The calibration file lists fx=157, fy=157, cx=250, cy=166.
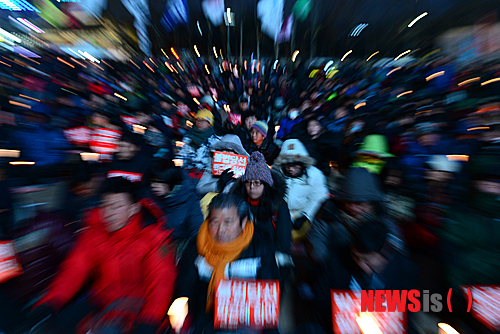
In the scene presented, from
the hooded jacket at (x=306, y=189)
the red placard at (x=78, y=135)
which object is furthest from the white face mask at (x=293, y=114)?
the red placard at (x=78, y=135)

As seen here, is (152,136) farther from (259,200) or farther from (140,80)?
(140,80)


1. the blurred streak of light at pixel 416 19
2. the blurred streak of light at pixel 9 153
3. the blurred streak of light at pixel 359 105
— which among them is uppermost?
the blurred streak of light at pixel 416 19

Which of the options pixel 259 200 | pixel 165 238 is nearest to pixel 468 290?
pixel 259 200

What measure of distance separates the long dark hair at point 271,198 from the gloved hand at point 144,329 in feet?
2.72

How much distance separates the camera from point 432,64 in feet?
8.45

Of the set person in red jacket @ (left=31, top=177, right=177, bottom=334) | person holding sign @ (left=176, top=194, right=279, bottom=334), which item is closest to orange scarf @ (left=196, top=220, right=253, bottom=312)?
person holding sign @ (left=176, top=194, right=279, bottom=334)

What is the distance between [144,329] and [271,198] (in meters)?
1.01

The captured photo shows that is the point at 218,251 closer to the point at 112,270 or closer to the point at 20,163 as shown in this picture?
the point at 112,270

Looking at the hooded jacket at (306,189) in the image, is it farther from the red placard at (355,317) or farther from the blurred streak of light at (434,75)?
the blurred streak of light at (434,75)

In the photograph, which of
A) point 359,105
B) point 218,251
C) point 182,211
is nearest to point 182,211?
point 182,211

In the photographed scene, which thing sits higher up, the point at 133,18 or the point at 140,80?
the point at 133,18

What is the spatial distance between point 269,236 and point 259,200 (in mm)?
293

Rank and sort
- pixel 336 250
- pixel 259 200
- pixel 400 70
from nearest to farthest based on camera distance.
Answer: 1. pixel 336 250
2. pixel 259 200
3. pixel 400 70

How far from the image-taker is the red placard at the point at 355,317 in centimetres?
67
